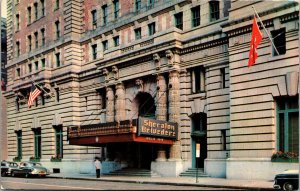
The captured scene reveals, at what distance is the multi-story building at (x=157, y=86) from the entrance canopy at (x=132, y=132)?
0.25 ft

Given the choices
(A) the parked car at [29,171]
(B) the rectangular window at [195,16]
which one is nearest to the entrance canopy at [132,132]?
(A) the parked car at [29,171]

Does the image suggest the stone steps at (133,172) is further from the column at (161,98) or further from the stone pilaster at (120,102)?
the stone pilaster at (120,102)

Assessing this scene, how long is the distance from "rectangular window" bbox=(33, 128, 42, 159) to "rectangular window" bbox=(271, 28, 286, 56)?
1210 inches

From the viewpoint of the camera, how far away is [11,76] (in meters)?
56.9

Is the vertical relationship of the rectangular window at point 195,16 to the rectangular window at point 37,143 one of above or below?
above

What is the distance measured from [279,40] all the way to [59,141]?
2734 cm

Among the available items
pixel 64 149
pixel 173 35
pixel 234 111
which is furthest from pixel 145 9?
pixel 64 149

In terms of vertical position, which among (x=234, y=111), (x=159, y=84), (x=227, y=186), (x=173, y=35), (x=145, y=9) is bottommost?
(x=227, y=186)

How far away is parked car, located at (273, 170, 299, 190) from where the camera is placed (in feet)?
68.4

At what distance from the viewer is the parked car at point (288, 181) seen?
68.4 feet

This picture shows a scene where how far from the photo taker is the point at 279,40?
27.4 meters

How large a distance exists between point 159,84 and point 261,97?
987cm

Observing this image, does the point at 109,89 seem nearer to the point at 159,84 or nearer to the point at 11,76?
the point at 159,84

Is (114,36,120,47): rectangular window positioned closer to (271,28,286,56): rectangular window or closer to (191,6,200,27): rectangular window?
(191,6,200,27): rectangular window
